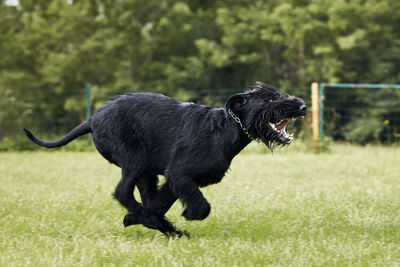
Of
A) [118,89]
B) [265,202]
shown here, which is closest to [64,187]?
[265,202]

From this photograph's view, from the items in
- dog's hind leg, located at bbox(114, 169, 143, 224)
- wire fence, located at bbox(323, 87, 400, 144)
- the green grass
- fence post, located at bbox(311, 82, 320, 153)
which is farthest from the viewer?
wire fence, located at bbox(323, 87, 400, 144)

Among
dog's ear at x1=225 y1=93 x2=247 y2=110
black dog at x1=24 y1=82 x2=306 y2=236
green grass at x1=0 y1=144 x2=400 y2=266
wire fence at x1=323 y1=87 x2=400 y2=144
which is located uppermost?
dog's ear at x1=225 y1=93 x2=247 y2=110

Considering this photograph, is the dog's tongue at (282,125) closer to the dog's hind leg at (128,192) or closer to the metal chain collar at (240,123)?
the metal chain collar at (240,123)

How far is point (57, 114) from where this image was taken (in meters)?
17.0

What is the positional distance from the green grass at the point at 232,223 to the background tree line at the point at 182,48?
8.72m

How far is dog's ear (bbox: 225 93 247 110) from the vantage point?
4285mm

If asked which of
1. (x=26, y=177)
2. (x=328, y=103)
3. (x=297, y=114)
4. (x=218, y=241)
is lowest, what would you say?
(x=328, y=103)

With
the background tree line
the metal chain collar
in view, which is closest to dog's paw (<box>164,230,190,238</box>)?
the metal chain collar

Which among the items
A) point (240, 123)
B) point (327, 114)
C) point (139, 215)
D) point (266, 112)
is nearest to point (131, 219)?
point (139, 215)

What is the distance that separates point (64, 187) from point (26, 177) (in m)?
1.48

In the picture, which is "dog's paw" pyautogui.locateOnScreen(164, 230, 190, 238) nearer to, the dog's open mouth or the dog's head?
the dog's head

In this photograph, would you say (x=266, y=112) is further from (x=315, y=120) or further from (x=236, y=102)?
(x=315, y=120)

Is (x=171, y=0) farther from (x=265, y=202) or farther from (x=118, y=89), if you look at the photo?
(x=265, y=202)

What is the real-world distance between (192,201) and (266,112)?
941mm
